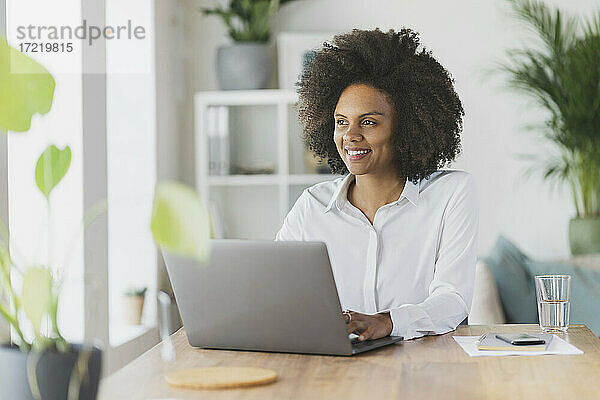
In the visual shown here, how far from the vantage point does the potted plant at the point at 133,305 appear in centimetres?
358

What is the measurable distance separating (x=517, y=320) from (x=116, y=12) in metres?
2.17

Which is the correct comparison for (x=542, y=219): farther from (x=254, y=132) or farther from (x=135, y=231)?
(x=135, y=231)

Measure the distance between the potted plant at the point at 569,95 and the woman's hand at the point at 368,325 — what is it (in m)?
2.51

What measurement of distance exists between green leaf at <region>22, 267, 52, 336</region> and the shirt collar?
1.26m

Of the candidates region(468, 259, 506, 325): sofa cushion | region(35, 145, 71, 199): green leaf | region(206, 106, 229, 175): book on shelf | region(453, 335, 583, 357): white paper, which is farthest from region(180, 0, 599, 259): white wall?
region(35, 145, 71, 199): green leaf

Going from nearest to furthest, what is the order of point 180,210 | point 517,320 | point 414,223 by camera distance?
point 180,210, point 414,223, point 517,320

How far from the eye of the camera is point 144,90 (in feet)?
12.5

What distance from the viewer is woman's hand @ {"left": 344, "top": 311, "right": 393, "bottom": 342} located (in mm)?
1647

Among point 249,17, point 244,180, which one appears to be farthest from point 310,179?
point 249,17

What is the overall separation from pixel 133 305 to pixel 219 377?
7.46ft

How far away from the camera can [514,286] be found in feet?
11.0

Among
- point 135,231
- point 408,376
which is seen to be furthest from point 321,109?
point 135,231

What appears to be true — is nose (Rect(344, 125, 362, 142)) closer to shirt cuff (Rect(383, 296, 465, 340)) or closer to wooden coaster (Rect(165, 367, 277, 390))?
shirt cuff (Rect(383, 296, 465, 340))

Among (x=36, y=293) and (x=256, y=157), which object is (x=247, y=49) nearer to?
(x=256, y=157)
